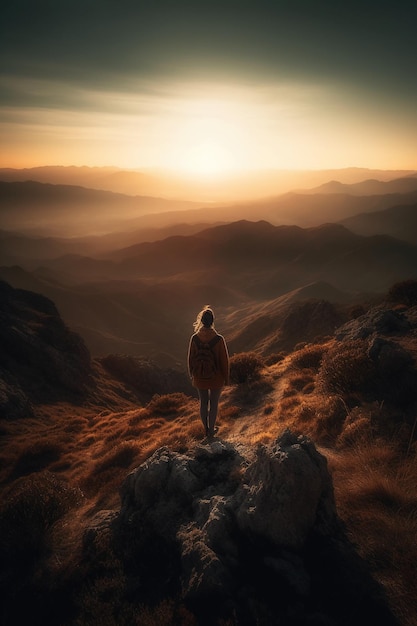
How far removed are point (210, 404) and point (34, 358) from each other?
3409cm

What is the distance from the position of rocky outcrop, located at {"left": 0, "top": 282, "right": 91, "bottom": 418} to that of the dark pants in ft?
66.1

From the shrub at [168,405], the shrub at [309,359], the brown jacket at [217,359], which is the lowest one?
the shrub at [168,405]

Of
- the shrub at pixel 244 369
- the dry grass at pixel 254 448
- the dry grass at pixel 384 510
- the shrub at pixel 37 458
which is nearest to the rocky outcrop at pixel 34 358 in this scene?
the shrub at pixel 37 458

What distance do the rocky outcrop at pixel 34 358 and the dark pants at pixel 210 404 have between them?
66.1 ft

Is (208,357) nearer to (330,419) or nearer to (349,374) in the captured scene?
(330,419)

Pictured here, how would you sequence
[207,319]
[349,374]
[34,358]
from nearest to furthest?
[207,319] < [349,374] < [34,358]

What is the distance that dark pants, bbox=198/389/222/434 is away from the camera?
762cm

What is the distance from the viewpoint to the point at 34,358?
36406 millimetres

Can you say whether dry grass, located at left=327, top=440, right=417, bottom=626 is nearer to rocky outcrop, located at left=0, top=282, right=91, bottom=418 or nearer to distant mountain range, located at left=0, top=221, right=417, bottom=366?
rocky outcrop, located at left=0, top=282, right=91, bottom=418

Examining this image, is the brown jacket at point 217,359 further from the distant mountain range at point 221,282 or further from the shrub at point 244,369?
the distant mountain range at point 221,282

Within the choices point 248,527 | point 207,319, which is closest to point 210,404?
point 207,319

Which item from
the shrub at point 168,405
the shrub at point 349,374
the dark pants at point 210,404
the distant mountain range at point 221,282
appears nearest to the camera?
the dark pants at point 210,404

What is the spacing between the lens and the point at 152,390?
149 feet

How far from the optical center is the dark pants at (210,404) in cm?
762
